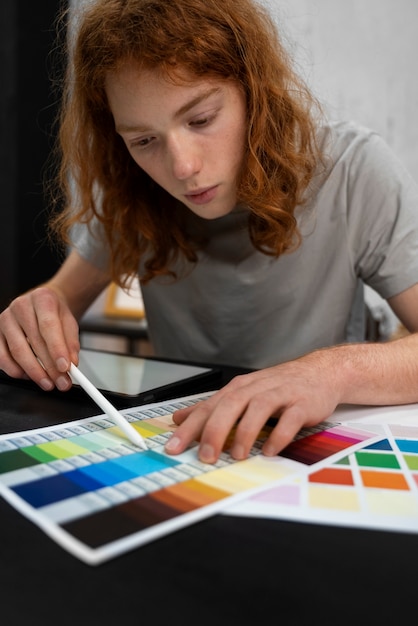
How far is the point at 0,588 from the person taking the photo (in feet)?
1.07

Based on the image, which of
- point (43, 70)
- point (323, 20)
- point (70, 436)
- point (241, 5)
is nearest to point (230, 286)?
point (241, 5)

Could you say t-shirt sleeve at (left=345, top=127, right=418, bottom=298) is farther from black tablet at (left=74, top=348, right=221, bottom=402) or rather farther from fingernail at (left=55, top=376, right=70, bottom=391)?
fingernail at (left=55, top=376, right=70, bottom=391)

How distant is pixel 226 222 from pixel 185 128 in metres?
0.27

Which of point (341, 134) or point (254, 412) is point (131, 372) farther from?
point (341, 134)

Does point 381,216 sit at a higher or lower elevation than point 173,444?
higher

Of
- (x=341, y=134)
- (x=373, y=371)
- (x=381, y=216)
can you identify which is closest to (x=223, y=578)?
(x=373, y=371)

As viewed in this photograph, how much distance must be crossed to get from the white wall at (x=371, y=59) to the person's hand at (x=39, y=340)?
1621 millimetres

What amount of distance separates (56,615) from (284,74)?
2.72ft

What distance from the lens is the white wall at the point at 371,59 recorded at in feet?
6.90

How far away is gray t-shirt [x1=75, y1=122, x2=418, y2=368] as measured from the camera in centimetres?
95

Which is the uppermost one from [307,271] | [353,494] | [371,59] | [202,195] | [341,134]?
[371,59]

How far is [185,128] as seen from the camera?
79 centimetres

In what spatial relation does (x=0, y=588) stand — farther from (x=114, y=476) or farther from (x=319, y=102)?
(x=319, y=102)

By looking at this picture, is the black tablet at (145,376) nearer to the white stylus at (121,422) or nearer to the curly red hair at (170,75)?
the white stylus at (121,422)
